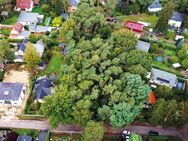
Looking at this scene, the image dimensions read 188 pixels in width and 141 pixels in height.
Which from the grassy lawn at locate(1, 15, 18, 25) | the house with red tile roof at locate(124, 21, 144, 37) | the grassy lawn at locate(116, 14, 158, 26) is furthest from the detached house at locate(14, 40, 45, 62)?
the grassy lawn at locate(116, 14, 158, 26)

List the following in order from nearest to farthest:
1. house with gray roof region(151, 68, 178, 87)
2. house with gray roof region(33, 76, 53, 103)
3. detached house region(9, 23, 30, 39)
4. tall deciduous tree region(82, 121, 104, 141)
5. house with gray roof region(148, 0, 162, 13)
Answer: tall deciduous tree region(82, 121, 104, 141)
house with gray roof region(33, 76, 53, 103)
house with gray roof region(151, 68, 178, 87)
detached house region(9, 23, 30, 39)
house with gray roof region(148, 0, 162, 13)

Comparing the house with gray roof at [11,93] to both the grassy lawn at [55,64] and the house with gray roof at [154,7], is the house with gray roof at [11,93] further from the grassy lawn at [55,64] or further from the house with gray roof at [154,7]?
the house with gray roof at [154,7]

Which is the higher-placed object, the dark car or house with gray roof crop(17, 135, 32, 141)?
house with gray roof crop(17, 135, 32, 141)

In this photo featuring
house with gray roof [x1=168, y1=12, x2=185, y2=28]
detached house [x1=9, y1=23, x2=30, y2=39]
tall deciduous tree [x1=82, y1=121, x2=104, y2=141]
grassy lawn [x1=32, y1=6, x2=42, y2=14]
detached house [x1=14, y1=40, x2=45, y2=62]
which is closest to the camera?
tall deciduous tree [x1=82, y1=121, x2=104, y2=141]

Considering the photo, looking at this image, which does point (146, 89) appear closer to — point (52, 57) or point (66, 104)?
point (66, 104)

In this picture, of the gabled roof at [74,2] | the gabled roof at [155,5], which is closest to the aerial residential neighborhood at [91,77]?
the gabled roof at [74,2]

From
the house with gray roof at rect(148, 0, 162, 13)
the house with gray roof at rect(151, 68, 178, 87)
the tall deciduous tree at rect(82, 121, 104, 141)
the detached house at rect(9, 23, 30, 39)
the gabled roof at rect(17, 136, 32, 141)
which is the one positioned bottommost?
the gabled roof at rect(17, 136, 32, 141)

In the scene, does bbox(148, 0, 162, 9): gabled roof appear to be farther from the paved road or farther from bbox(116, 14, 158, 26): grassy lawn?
the paved road
